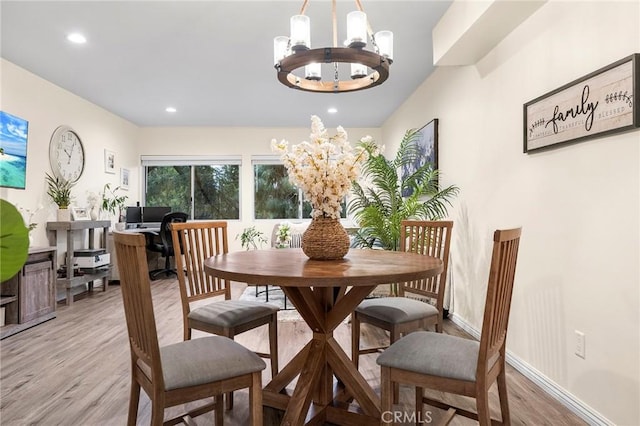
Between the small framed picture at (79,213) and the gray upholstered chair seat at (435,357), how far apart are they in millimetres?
4314

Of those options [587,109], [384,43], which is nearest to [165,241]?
[384,43]

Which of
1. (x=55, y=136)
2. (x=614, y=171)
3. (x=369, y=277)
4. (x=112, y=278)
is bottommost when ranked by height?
(x=112, y=278)

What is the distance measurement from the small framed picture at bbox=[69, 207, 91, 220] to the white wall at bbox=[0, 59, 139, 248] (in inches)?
5.2

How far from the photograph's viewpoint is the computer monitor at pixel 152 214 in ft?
20.1

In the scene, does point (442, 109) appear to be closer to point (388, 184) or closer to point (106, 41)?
point (388, 184)

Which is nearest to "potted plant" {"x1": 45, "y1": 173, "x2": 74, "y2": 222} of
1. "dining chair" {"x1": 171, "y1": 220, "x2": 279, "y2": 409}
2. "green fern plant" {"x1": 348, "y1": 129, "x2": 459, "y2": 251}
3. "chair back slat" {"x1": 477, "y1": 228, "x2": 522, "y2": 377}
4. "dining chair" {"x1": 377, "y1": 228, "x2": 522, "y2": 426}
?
"dining chair" {"x1": 171, "y1": 220, "x2": 279, "y2": 409}

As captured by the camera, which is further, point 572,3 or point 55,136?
point 55,136

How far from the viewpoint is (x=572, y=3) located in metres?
1.95

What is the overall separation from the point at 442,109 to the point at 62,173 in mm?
4253

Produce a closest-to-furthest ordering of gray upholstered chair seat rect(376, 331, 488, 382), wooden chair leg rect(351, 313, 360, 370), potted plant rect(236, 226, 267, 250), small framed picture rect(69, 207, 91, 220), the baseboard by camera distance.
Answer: gray upholstered chair seat rect(376, 331, 488, 382) → the baseboard → wooden chair leg rect(351, 313, 360, 370) → small framed picture rect(69, 207, 91, 220) → potted plant rect(236, 226, 267, 250)

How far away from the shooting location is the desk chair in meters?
5.62

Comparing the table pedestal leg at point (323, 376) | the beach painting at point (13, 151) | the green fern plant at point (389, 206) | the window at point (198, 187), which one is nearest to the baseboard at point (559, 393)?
the table pedestal leg at point (323, 376)

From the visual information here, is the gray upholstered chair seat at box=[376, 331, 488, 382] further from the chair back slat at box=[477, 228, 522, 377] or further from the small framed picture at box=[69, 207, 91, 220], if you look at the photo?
the small framed picture at box=[69, 207, 91, 220]

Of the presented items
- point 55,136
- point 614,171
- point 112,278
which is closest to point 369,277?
point 614,171
